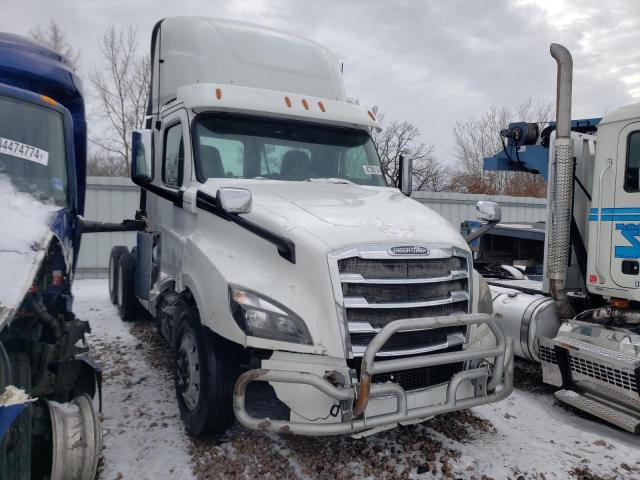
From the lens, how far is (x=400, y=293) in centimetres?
349

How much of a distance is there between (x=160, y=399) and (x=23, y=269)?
7.63 feet

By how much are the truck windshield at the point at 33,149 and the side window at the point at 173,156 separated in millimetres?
955

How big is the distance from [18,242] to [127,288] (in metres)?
4.66

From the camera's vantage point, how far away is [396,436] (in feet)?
13.6

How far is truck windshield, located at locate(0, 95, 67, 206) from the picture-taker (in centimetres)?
398

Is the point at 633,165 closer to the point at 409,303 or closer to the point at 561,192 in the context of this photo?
the point at 561,192

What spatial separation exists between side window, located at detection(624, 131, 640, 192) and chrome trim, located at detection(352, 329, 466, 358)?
2460 millimetres

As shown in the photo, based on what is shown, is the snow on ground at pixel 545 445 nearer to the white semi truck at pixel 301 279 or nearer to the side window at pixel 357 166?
the white semi truck at pixel 301 279

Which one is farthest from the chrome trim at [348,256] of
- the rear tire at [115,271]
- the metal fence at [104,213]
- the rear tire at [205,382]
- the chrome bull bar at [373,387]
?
the metal fence at [104,213]

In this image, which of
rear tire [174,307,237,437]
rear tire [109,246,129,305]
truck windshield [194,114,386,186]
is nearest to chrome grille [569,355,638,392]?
truck windshield [194,114,386,186]

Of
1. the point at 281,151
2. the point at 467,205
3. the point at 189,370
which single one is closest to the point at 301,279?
the point at 189,370

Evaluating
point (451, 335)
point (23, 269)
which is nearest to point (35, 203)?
point (23, 269)

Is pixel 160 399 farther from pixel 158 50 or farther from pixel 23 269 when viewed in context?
pixel 158 50

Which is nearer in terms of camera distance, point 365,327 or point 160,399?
point 365,327
